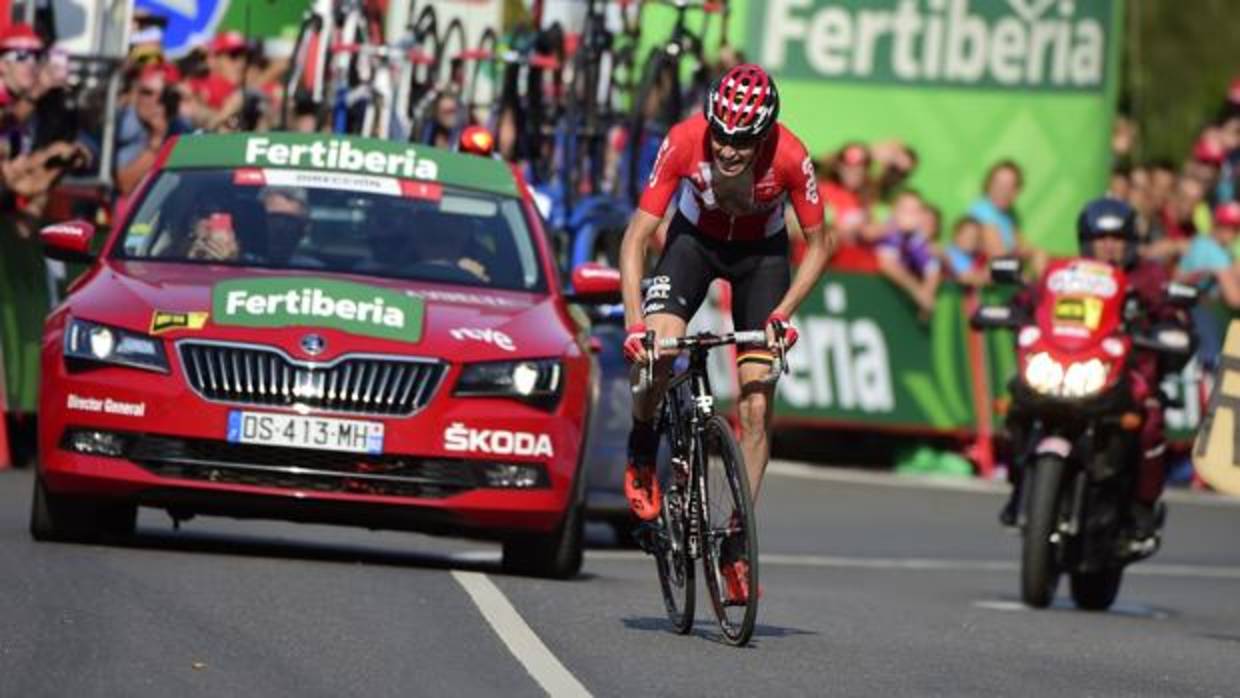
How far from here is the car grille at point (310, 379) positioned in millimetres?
14352

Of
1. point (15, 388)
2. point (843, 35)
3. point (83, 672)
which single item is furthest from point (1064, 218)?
point (83, 672)

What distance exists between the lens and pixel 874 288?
2677cm

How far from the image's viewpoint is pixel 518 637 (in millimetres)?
12258

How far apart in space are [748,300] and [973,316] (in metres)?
4.47

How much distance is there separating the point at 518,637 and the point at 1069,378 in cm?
522

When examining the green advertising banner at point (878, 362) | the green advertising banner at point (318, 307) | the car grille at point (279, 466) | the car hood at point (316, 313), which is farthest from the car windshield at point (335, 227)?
the green advertising banner at point (878, 362)

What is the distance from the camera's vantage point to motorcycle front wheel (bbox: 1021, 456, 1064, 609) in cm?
1625

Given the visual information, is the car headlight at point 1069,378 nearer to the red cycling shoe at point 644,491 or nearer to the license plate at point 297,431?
the license plate at point 297,431

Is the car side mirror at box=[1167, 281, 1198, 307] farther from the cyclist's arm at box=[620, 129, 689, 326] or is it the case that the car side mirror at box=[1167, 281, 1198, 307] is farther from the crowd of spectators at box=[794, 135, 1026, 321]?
the crowd of spectators at box=[794, 135, 1026, 321]

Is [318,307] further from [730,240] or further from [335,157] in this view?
[730,240]

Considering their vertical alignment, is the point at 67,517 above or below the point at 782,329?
below

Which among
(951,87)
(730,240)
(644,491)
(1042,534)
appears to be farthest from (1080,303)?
(951,87)

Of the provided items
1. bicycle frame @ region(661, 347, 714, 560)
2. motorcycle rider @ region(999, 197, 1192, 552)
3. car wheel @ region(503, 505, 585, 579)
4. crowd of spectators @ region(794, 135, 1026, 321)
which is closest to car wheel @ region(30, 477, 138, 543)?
car wheel @ region(503, 505, 585, 579)

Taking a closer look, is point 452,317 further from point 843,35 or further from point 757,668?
point 843,35
